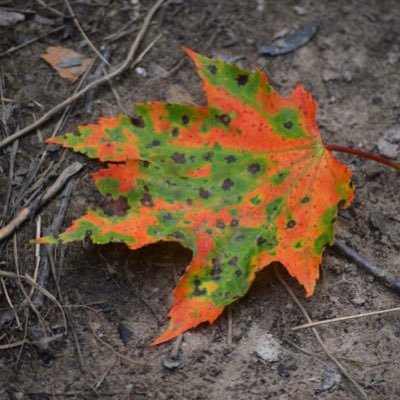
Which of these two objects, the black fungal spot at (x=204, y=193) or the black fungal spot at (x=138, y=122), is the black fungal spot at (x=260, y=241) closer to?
the black fungal spot at (x=204, y=193)

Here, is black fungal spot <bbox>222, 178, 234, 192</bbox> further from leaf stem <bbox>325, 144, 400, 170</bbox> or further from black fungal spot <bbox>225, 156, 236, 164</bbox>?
leaf stem <bbox>325, 144, 400, 170</bbox>

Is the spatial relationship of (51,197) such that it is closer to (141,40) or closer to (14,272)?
(14,272)

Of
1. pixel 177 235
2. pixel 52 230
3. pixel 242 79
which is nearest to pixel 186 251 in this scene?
pixel 177 235

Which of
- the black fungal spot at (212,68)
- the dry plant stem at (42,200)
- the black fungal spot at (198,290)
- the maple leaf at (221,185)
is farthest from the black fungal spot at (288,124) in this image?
the dry plant stem at (42,200)

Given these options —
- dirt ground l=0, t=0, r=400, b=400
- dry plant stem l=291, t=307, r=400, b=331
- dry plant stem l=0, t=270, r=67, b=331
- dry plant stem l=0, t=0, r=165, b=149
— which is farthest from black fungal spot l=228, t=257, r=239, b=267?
dry plant stem l=0, t=0, r=165, b=149

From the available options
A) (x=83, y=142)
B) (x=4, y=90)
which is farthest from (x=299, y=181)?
(x=4, y=90)

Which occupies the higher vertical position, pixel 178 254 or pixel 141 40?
pixel 141 40

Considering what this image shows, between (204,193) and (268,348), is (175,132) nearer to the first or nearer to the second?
(204,193)
